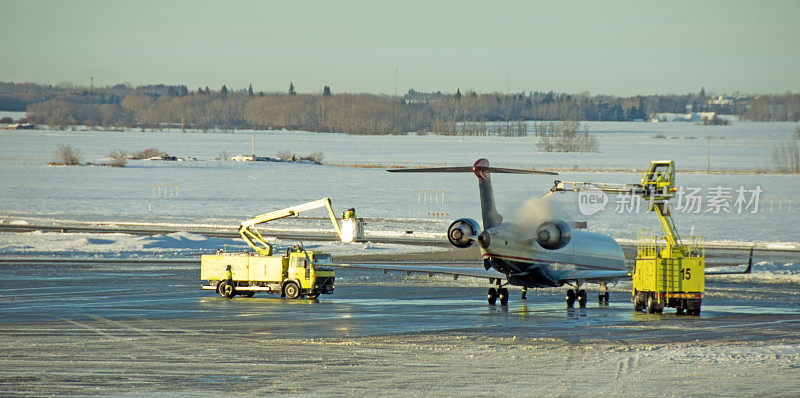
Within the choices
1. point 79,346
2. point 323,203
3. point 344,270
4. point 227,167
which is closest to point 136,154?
point 227,167

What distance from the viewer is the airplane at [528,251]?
31.2 meters

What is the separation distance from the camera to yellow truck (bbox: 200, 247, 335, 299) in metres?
35.3

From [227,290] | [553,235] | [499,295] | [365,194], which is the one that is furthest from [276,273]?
[365,194]

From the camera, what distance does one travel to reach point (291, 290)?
117 feet

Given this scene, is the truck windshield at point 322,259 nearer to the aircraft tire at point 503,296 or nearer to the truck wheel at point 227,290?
the truck wheel at point 227,290

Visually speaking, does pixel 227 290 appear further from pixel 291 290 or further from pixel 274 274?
pixel 291 290

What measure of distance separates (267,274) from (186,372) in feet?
53.7

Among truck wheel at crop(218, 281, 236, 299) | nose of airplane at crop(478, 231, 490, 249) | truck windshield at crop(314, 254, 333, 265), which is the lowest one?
truck wheel at crop(218, 281, 236, 299)

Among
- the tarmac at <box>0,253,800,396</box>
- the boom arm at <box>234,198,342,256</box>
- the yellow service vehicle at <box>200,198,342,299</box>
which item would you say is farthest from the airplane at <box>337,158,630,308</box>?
the boom arm at <box>234,198,342,256</box>

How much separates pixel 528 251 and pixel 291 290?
390 inches

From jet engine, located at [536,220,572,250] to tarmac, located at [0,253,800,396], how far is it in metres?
2.54

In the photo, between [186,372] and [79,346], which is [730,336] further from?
[79,346]

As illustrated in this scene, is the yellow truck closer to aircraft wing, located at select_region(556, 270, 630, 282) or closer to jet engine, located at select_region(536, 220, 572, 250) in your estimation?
jet engine, located at select_region(536, 220, 572, 250)

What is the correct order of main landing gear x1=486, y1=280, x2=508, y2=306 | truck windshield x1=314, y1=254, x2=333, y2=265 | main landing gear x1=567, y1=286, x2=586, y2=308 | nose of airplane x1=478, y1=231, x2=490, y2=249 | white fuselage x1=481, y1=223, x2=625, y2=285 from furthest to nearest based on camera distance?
truck windshield x1=314, y1=254, x2=333, y2=265 → main landing gear x1=486, y1=280, x2=508, y2=306 → main landing gear x1=567, y1=286, x2=586, y2=308 → white fuselage x1=481, y1=223, x2=625, y2=285 → nose of airplane x1=478, y1=231, x2=490, y2=249
